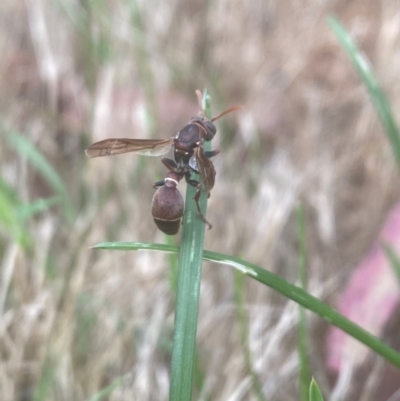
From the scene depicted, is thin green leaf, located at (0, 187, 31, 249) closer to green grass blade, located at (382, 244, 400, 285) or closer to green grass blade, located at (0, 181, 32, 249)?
green grass blade, located at (0, 181, 32, 249)

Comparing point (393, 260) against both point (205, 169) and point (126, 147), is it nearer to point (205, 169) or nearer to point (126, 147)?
point (205, 169)

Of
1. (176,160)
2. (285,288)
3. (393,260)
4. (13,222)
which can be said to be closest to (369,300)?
(393,260)

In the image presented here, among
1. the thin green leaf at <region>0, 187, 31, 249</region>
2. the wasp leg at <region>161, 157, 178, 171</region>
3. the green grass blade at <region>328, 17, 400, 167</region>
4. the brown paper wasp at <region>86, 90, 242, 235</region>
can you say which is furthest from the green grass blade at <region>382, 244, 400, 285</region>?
the thin green leaf at <region>0, 187, 31, 249</region>

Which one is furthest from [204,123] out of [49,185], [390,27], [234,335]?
[390,27]

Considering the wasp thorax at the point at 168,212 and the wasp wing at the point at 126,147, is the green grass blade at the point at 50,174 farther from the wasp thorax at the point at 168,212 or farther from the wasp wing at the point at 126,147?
the wasp thorax at the point at 168,212

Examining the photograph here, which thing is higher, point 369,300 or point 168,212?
point 168,212

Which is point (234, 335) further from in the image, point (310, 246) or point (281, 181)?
point (281, 181)

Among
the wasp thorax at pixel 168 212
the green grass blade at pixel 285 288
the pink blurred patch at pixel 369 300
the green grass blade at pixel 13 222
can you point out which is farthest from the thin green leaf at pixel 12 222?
the pink blurred patch at pixel 369 300
